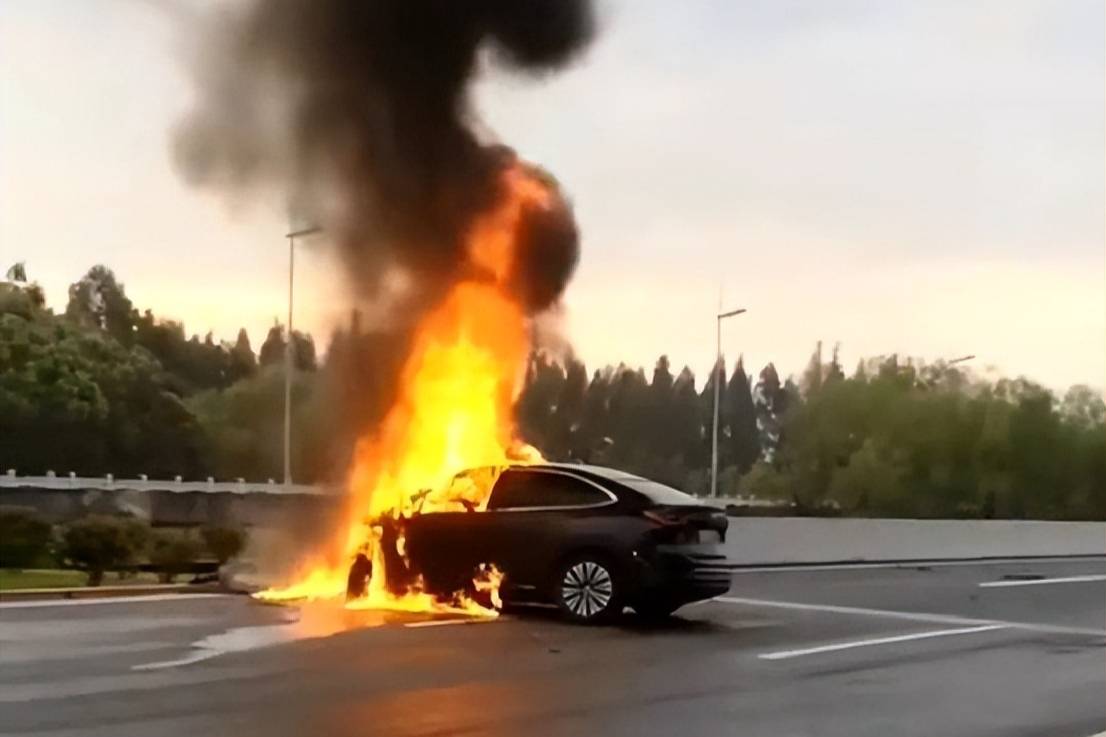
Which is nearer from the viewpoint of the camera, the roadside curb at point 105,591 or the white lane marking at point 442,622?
the white lane marking at point 442,622

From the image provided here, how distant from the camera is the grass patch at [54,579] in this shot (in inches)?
672

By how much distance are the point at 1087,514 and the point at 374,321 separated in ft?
140

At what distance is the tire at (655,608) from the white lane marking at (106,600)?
4819 mm

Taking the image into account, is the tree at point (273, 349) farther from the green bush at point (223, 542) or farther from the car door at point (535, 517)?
the car door at point (535, 517)

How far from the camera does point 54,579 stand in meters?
18.3

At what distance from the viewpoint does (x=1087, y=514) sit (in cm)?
5369

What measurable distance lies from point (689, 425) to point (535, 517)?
145 ft

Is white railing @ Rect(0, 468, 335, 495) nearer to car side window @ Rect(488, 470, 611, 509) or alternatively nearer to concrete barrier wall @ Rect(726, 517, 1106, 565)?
concrete barrier wall @ Rect(726, 517, 1106, 565)

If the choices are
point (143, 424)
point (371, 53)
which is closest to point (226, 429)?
point (143, 424)

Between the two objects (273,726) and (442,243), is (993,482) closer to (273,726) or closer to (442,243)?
(442,243)

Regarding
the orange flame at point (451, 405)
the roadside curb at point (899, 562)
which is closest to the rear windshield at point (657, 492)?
the orange flame at point (451, 405)

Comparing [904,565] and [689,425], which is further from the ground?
[689,425]

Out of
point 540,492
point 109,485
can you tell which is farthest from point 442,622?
point 109,485

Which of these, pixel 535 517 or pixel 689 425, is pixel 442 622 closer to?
pixel 535 517
